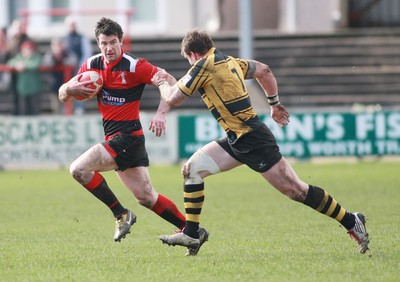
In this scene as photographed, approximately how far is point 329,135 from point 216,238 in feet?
37.6

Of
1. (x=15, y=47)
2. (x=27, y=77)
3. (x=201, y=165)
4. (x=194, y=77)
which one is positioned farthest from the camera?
(x=15, y=47)

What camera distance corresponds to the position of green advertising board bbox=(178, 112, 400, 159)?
73.6 ft

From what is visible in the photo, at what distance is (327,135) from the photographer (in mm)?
22516

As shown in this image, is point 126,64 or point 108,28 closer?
point 108,28

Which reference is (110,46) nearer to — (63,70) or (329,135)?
(329,135)

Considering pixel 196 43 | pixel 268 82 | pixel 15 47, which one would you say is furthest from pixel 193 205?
pixel 15 47

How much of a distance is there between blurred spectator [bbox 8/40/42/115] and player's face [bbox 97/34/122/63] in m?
14.3

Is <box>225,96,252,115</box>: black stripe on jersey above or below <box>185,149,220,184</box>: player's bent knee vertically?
above

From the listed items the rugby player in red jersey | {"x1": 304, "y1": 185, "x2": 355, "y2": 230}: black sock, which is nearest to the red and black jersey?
the rugby player in red jersey

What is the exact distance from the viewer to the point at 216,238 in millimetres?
11367

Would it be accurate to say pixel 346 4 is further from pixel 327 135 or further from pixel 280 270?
pixel 280 270

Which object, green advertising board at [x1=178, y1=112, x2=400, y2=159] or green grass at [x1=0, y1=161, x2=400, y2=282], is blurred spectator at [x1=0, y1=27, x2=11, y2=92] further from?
green grass at [x1=0, y1=161, x2=400, y2=282]

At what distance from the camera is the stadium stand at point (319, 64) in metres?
26.6

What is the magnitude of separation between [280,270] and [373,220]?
3896mm
